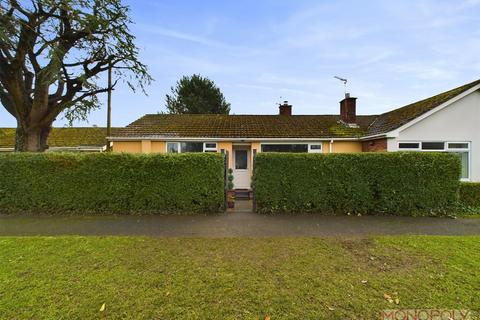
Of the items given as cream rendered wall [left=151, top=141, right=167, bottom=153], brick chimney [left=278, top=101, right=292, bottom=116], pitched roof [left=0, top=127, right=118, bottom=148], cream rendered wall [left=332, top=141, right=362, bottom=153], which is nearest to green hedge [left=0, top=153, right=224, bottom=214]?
cream rendered wall [left=151, top=141, right=167, bottom=153]

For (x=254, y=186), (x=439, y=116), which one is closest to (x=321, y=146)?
(x=439, y=116)

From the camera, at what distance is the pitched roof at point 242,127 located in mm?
12266

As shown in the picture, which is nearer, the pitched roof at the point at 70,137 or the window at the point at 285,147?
the window at the point at 285,147

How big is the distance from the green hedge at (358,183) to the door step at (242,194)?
11.9ft

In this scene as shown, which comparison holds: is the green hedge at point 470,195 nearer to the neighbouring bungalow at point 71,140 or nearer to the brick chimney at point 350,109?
the brick chimney at point 350,109

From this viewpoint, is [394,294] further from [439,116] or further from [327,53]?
[327,53]

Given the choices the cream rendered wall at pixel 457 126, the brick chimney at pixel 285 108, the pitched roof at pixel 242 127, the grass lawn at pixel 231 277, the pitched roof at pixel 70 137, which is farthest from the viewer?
the brick chimney at pixel 285 108

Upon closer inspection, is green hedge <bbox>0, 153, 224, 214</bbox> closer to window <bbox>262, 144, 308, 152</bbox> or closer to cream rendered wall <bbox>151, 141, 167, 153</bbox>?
cream rendered wall <bbox>151, 141, 167, 153</bbox>

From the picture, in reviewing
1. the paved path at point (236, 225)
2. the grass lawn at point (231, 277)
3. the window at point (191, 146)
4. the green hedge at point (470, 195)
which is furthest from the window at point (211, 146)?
the green hedge at point (470, 195)

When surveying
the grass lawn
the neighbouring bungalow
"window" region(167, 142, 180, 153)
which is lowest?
the grass lawn

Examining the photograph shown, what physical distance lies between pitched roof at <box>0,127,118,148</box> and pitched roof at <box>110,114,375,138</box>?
484cm

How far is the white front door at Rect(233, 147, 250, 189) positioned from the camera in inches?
491

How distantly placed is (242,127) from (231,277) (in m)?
10.6

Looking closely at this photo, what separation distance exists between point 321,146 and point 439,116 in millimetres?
4976
